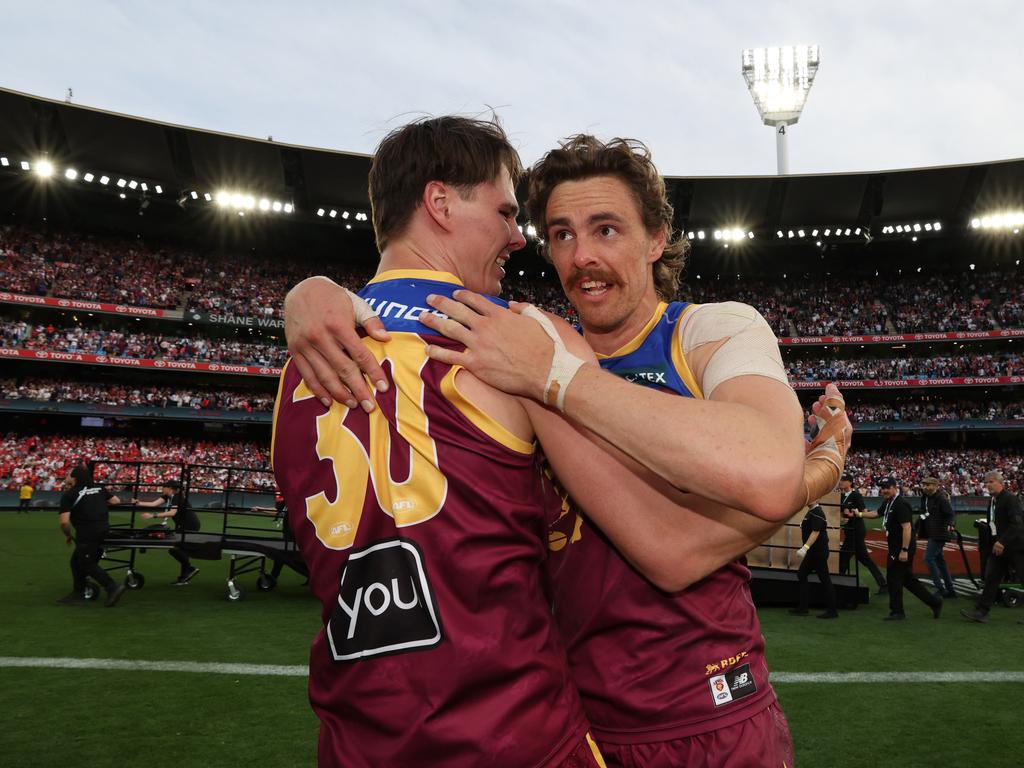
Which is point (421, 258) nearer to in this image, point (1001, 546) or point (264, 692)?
point (264, 692)

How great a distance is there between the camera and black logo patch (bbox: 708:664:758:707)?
6.60ft

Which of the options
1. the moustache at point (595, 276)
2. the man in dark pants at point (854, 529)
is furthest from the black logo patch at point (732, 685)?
the man in dark pants at point (854, 529)

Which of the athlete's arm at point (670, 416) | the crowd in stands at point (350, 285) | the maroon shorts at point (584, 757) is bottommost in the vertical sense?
the maroon shorts at point (584, 757)

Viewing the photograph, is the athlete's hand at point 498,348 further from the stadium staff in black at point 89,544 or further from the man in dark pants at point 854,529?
the man in dark pants at point 854,529

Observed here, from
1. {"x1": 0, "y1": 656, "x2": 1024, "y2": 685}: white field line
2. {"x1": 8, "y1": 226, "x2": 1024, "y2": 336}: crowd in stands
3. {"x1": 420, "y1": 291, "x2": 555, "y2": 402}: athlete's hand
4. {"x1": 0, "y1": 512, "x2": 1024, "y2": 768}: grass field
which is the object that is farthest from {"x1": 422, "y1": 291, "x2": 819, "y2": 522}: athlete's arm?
{"x1": 8, "y1": 226, "x2": 1024, "y2": 336}: crowd in stands

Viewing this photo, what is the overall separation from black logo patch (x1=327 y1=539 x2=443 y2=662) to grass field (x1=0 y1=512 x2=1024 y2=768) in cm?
26

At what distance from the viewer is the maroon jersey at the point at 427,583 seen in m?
1.41

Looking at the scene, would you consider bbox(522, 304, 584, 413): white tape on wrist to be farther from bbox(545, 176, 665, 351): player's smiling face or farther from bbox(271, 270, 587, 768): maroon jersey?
bbox(545, 176, 665, 351): player's smiling face

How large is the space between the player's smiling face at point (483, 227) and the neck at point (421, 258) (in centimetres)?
3

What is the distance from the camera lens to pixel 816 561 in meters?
10.5

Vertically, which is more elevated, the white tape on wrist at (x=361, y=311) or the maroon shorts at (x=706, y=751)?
the white tape on wrist at (x=361, y=311)

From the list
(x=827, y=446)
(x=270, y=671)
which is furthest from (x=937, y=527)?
(x=827, y=446)

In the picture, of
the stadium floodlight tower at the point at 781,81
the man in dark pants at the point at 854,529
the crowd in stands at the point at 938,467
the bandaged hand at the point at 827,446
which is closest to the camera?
the bandaged hand at the point at 827,446

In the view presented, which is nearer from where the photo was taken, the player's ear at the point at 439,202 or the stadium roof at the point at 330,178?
the player's ear at the point at 439,202
